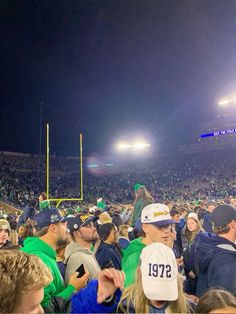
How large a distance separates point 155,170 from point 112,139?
1020 cm

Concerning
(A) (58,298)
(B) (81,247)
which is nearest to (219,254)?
(A) (58,298)

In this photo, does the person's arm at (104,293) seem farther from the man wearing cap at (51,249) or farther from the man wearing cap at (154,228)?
the man wearing cap at (154,228)

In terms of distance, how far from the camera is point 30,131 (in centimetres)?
4219

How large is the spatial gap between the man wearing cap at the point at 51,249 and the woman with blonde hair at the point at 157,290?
535 millimetres

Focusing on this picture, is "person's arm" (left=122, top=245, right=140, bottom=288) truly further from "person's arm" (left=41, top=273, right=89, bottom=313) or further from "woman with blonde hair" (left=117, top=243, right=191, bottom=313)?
"woman with blonde hair" (left=117, top=243, right=191, bottom=313)

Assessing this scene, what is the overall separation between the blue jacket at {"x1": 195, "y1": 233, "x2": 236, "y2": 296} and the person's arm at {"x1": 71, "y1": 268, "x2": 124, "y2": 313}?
1226 millimetres

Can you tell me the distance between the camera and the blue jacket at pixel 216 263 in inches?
98.3

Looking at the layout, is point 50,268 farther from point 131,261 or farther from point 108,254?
point 108,254

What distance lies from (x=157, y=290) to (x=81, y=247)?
172cm

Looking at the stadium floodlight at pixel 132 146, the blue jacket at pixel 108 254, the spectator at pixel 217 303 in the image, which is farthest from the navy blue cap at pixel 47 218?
the stadium floodlight at pixel 132 146

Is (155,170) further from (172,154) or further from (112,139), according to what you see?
(112,139)

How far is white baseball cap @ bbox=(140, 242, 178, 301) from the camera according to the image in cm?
184

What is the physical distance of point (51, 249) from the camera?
300cm

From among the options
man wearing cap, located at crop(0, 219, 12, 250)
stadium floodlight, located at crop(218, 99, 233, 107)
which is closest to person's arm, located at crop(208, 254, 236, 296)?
man wearing cap, located at crop(0, 219, 12, 250)
